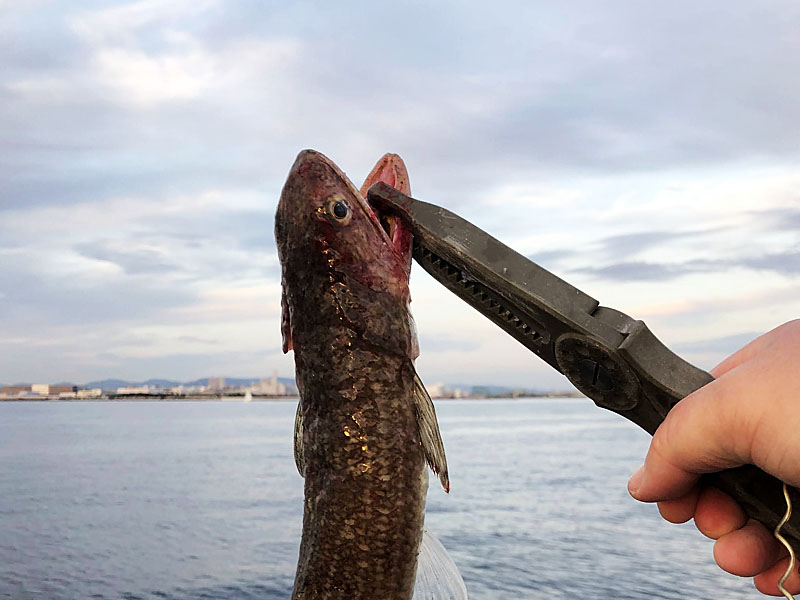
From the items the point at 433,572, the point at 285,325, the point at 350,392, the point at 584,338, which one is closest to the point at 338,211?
the point at 285,325

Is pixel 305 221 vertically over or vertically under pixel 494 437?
over

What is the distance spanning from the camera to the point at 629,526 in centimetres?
2656

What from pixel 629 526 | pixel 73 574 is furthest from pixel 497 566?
pixel 73 574

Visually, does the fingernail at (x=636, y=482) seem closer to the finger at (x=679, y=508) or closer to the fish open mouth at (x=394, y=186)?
the finger at (x=679, y=508)

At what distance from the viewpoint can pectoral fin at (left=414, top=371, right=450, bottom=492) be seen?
359 cm

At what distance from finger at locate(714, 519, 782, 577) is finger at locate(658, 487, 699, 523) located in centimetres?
17

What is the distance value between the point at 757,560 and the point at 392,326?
196cm

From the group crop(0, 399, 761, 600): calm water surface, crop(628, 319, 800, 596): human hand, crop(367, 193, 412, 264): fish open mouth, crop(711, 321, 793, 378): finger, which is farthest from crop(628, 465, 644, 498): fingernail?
crop(0, 399, 761, 600): calm water surface

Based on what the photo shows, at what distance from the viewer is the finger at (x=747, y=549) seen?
10.5ft

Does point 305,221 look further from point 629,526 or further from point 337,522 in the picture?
point 629,526

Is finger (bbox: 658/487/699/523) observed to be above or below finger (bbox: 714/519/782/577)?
above

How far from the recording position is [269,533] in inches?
1048

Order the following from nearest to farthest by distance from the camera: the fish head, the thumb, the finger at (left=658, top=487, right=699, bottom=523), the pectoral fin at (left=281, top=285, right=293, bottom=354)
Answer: the thumb
the finger at (left=658, top=487, right=699, bottom=523)
the fish head
the pectoral fin at (left=281, top=285, right=293, bottom=354)

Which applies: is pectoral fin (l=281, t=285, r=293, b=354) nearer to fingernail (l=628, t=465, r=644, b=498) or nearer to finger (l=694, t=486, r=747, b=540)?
fingernail (l=628, t=465, r=644, b=498)
